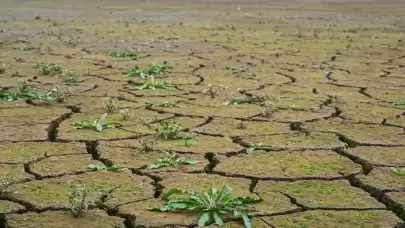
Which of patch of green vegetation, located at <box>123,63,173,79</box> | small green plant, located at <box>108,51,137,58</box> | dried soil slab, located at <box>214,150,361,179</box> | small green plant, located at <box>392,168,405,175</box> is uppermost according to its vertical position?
small green plant, located at <box>392,168,405,175</box>

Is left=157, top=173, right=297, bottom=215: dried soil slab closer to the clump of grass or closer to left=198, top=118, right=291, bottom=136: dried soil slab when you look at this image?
left=198, top=118, right=291, bottom=136: dried soil slab

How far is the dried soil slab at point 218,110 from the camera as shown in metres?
3.68

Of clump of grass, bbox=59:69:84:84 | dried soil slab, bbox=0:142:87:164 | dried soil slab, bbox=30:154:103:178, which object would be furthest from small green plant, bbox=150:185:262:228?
clump of grass, bbox=59:69:84:84

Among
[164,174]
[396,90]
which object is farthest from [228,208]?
[396,90]

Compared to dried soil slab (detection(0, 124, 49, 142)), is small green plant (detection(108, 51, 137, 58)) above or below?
below

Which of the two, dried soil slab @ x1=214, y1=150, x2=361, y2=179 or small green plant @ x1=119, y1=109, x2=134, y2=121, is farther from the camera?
small green plant @ x1=119, y1=109, x2=134, y2=121

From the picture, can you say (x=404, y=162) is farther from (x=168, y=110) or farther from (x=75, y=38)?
(x=75, y=38)

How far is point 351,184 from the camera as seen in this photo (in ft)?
8.27

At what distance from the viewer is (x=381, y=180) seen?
254cm

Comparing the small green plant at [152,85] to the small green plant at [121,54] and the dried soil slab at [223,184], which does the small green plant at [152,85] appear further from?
the dried soil slab at [223,184]

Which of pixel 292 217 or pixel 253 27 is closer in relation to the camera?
pixel 292 217

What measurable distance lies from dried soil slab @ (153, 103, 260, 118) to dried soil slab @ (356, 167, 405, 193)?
3.64 feet

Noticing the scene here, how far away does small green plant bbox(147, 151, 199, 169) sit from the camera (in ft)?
8.71

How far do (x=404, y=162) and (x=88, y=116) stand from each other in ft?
5.09
